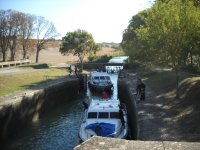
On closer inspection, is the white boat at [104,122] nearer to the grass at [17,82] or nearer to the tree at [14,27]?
the grass at [17,82]

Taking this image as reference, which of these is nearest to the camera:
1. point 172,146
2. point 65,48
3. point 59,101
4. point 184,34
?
point 172,146

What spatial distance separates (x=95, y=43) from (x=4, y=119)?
53.6m

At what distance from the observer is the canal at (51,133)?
22.6 m

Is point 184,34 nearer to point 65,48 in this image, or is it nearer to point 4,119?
point 4,119

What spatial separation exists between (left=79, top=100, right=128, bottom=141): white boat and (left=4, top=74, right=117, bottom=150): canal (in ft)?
7.99

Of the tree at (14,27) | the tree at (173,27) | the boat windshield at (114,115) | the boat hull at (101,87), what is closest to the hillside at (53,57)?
the tree at (14,27)

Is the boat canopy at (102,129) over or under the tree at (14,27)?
under

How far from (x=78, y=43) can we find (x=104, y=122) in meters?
51.8

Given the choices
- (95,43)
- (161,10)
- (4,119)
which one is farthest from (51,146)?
(95,43)

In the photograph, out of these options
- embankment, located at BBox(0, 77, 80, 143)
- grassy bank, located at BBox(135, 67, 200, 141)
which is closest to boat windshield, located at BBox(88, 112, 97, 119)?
grassy bank, located at BBox(135, 67, 200, 141)

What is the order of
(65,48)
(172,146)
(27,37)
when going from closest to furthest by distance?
(172,146) → (27,37) → (65,48)

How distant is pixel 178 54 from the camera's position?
26250 millimetres

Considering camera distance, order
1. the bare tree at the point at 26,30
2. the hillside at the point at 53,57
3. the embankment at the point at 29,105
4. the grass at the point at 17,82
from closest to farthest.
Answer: the embankment at the point at 29,105 < the grass at the point at 17,82 < the bare tree at the point at 26,30 < the hillside at the point at 53,57

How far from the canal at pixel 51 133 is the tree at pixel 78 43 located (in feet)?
121
